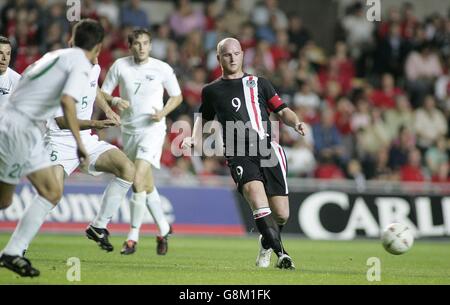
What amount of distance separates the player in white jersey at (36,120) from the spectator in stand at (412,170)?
482 inches

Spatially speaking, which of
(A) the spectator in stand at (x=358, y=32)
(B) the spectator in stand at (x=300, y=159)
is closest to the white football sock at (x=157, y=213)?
(B) the spectator in stand at (x=300, y=159)

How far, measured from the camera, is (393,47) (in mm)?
21734

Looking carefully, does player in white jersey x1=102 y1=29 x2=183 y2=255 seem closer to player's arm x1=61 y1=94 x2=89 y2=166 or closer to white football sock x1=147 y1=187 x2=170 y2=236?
white football sock x1=147 y1=187 x2=170 y2=236

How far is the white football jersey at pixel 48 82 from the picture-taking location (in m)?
7.94

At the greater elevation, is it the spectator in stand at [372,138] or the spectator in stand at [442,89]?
the spectator in stand at [442,89]

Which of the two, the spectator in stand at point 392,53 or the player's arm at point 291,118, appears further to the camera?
the spectator in stand at point 392,53

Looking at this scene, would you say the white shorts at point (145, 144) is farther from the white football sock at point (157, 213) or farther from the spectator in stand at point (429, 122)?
the spectator in stand at point (429, 122)

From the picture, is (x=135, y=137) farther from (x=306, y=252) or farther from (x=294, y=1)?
(x=294, y=1)

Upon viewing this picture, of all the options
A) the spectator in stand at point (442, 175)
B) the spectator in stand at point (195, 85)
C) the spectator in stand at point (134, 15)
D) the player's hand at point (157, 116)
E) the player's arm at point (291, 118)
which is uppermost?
the spectator in stand at point (134, 15)

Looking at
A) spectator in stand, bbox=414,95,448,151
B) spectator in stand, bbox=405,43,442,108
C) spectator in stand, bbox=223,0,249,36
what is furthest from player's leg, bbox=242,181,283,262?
spectator in stand, bbox=405,43,442,108

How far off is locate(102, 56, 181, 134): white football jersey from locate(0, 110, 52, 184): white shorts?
11.3 ft

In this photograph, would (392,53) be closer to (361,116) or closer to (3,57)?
(361,116)

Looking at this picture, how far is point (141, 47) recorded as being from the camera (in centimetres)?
1134

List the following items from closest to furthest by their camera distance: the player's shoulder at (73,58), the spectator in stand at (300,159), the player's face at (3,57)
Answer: the player's shoulder at (73,58)
the player's face at (3,57)
the spectator in stand at (300,159)
